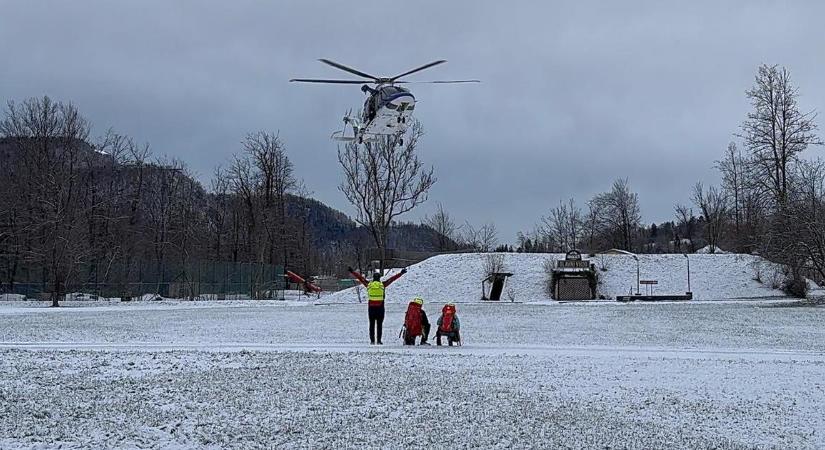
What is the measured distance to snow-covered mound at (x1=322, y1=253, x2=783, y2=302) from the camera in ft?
180

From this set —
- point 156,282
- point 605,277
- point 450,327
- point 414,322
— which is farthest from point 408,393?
point 156,282

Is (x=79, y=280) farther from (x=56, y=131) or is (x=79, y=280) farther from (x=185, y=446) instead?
(x=185, y=446)

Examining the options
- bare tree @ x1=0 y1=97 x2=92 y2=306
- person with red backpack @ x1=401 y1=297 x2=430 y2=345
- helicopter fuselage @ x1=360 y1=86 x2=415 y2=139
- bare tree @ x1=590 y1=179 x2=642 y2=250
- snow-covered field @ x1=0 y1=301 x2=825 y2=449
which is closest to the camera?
snow-covered field @ x1=0 y1=301 x2=825 y2=449

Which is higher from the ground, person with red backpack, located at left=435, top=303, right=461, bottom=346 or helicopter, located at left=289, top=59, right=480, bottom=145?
helicopter, located at left=289, top=59, right=480, bottom=145

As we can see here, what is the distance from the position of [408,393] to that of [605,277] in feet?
158

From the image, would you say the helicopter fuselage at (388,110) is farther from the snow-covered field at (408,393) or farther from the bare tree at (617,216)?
the bare tree at (617,216)

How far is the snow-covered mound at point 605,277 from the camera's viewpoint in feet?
180

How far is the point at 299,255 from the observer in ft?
278

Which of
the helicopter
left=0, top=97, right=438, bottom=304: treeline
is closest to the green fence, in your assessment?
left=0, top=97, right=438, bottom=304: treeline

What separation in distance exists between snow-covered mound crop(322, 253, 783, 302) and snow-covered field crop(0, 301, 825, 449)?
3346cm

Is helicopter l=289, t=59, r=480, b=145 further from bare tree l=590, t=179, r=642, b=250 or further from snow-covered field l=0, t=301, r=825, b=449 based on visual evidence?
bare tree l=590, t=179, r=642, b=250

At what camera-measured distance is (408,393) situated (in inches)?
480

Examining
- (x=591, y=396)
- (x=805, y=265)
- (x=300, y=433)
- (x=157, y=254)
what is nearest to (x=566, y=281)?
(x=805, y=265)

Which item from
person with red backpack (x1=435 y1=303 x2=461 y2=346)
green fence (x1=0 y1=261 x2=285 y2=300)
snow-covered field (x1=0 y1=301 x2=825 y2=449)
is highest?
green fence (x1=0 y1=261 x2=285 y2=300)
